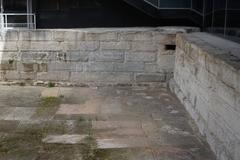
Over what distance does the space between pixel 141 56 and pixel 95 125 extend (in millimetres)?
2754

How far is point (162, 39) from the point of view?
789 centimetres

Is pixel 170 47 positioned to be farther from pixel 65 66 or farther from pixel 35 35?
pixel 35 35

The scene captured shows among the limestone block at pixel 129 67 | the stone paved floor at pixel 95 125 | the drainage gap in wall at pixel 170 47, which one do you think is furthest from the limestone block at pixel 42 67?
the drainage gap in wall at pixel 170 47

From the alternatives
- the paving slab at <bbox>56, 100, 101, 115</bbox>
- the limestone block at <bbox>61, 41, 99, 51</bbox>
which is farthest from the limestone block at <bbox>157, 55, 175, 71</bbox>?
the paving slab at <bbox>56, 100, 101, 115</bbox>

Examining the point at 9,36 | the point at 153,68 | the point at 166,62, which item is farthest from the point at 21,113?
the point at 166,62

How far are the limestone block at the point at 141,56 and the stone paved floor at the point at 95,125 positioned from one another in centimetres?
60

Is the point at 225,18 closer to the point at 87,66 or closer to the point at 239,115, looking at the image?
the point at 87,66

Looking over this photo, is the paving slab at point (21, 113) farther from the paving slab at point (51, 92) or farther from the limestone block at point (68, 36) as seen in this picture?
the limestone block at point (68, 36)

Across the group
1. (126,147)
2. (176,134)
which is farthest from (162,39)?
(126,147)

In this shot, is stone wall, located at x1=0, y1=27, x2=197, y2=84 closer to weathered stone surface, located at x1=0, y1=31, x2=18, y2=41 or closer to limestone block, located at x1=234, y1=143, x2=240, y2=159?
weathered stone surface, located at x1=0, y1=31, x2=18, y2=41

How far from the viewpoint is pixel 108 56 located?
7992mm

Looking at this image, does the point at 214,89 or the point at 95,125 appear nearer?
the point at 214,89

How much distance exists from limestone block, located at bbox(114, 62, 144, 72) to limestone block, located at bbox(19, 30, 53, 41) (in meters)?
1.44

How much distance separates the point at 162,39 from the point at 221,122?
12.4 ft
